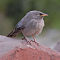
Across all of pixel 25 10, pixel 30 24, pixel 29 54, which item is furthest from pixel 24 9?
pixel 29 54

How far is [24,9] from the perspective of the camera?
45.0ft

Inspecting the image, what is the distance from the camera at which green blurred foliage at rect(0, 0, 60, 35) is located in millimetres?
13562

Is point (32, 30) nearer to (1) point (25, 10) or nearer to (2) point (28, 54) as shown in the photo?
(2) point (28, 54)

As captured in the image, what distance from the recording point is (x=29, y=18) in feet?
15.3

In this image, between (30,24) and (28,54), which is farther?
(30,24)

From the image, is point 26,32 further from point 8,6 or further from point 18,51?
point 8,6

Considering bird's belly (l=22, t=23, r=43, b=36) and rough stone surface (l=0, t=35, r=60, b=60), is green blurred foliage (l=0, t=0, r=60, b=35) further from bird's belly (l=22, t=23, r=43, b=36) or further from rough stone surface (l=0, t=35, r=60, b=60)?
rough stone surface (l=0, t=35, r=60, b=60)

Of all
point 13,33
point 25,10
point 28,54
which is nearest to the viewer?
point 28,54

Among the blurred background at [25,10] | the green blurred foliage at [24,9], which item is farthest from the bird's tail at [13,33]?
the green blurred foliage at [24,9]

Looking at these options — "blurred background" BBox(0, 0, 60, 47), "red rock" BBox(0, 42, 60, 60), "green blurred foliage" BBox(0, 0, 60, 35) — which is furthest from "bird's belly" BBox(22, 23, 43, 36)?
"green blurred foliage" BBox(0, 0, 60, 35)

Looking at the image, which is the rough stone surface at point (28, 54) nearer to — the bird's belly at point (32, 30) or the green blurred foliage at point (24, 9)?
the bird's belly at point (32, 30)

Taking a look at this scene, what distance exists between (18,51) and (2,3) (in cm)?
1127

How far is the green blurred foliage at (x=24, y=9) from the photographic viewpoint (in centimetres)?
1356

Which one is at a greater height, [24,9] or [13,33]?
[13,33]
